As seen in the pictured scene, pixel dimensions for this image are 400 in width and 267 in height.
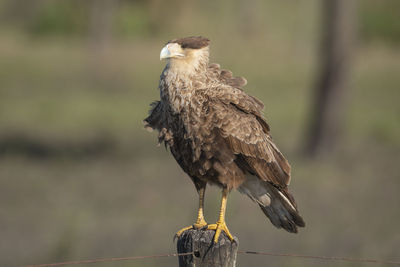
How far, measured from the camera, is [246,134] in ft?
12.5

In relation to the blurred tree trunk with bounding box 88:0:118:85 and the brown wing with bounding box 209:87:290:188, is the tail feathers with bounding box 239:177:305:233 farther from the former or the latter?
the blurred tree trunk with bounding box 88:0:118:85

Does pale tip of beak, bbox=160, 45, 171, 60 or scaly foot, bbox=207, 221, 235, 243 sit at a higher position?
pale tip of beak, bbox=160, 45, 171, 60

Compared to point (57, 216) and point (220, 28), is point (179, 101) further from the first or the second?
point (220, 28)

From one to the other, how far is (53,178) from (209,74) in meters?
6.59

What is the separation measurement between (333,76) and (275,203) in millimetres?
7928

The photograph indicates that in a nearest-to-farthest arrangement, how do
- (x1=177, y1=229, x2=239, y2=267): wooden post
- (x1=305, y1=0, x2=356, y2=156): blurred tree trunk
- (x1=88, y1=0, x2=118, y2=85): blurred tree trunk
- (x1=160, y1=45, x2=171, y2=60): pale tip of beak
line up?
(x1=177, y1=229, x2=239, y2=267): wooden post → (x1=160, y1=45, x2=171, y2=60): pale tip of beak → (x1=305, y1=0, x2=356, y2=156): blurred tree trunk → (x1=88, y1=0, x2=118, y2=85): blurred tree trunk

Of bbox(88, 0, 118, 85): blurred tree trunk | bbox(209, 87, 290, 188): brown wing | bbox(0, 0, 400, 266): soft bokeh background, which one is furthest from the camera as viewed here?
bbox(88, 0, 118, 85): blurred tree trunk

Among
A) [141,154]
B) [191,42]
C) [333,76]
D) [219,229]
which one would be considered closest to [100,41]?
[141,154]

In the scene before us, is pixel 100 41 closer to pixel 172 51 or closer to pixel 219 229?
pixel 172 51

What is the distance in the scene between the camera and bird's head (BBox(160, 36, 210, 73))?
3.72m

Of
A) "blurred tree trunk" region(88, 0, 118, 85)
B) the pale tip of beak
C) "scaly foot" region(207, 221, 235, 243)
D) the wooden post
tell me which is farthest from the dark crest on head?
"blurred tree trunk" region(88, 0, 118, 85)

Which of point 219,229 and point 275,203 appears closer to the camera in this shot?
point 219,229

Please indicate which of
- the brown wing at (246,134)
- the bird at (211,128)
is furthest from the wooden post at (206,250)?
the brown wing at (246,134)

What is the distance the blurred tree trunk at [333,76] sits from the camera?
1144cm
